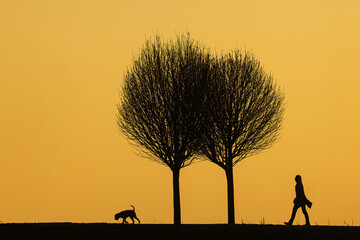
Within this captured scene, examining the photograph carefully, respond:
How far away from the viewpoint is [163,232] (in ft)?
120

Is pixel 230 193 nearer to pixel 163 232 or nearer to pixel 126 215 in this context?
pixel 126 215

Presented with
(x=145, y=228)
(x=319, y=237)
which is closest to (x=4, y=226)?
(x=145, y=228)

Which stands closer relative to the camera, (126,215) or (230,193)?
(126,215)

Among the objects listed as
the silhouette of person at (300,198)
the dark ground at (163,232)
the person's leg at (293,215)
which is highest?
the silhouette of person at (300,198)

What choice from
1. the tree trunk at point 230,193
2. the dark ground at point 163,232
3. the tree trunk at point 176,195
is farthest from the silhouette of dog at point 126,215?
the tree trunk at point 230,193

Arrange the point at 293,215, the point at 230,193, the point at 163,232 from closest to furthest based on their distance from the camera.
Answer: the point at 163,232 → the point at 293,215 → the point at 230,193

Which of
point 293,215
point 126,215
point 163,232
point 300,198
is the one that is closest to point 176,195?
point 126,215

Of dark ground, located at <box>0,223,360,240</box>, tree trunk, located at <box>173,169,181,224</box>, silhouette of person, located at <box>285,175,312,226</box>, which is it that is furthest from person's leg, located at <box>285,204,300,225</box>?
tree trunk, located at <box>173,169,181,224</box>

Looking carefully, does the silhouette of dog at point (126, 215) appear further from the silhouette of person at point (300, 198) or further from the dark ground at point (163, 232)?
the silhouette of person at point (300, 198)

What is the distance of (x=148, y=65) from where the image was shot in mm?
50625

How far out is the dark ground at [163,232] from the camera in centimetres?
3541

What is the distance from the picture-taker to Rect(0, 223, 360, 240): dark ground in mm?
35406

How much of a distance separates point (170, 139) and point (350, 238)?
15409 millimetres

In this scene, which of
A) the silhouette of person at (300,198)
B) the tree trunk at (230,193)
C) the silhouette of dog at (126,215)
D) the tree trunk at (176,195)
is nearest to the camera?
the silhouette of person at (300,198)
